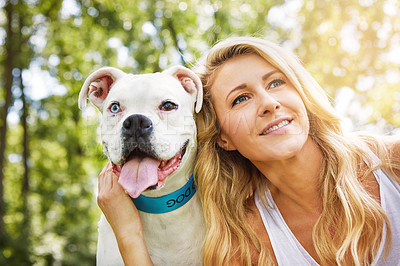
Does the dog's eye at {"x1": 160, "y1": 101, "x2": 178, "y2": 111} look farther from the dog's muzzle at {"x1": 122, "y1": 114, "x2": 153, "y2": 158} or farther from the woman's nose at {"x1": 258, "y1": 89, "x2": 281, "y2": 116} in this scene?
the woman's nose at {"x1": 258, "y1": 89, "x2": 281, "y2": 116}

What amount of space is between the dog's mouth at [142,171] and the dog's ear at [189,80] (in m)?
0.45

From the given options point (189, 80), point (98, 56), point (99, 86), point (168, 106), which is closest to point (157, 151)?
point (168, 106)

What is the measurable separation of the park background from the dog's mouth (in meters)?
6.36

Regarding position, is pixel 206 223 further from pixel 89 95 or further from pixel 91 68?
pixel 91 68

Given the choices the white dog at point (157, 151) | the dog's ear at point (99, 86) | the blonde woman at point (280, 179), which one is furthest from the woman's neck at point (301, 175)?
the dog's ear at point (99, 86)

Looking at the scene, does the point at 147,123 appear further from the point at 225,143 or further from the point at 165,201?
the point at 225,143

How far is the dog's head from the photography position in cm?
222

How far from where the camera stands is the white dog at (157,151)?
223cm

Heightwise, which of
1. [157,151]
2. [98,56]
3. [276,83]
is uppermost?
[98,56]

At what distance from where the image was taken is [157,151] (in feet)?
7.30

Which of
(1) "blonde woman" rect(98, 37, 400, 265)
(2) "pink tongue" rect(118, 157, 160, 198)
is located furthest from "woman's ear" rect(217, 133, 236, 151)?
(2) "pink tongue" rect(118, 157, 160, 198)

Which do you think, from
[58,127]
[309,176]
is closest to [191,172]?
[309,176]

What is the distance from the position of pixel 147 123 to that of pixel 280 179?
1104 millimetres

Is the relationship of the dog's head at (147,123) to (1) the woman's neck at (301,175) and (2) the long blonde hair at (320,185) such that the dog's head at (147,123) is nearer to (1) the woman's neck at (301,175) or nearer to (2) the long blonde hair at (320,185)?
(2) the long blonde hair at (320,185)
